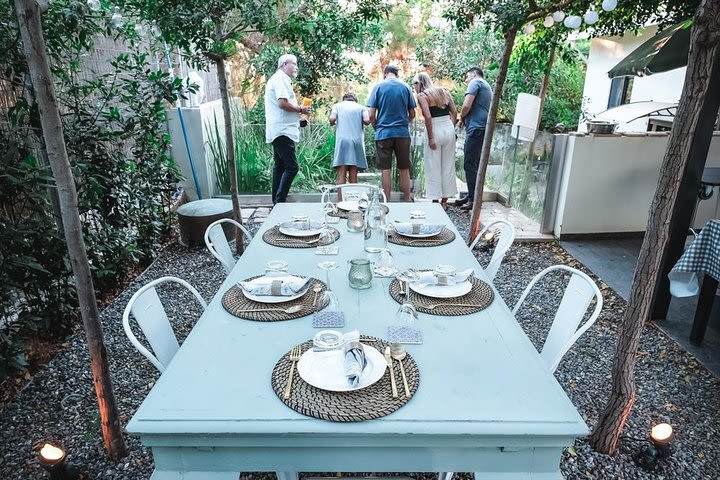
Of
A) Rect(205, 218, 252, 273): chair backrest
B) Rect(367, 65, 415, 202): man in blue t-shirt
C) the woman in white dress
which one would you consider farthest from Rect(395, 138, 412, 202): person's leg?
Rect(205, 218, 252, 273): chair backrest

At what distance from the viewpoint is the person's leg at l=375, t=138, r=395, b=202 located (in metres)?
5.26

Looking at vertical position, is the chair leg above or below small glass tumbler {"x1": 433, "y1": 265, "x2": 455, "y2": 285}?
below

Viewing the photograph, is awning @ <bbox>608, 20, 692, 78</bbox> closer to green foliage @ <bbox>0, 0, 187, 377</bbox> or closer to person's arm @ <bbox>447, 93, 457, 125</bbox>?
person's arm @ <bbox>447, 93, 457, 125</bbox>

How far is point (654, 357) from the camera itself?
9.29 feet

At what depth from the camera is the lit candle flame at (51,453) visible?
1.83 m

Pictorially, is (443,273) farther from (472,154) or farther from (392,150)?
(472,154)

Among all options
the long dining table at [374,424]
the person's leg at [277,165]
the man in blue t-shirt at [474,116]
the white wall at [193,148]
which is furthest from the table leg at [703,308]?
the white wall at [193,148]

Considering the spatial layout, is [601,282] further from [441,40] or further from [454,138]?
[441,40]

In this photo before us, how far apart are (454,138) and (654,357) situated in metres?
3.23

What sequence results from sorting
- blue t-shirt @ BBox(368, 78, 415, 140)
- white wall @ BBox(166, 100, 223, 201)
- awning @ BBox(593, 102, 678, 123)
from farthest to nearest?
awning @ BBox(593, 102, 678, 123) < white wall @ BBox(166, 100, 223, 201) < blue t-shirt @ BBox(368, 78, 415, 140)

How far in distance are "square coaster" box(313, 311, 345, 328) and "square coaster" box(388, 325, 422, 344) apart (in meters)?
0.18

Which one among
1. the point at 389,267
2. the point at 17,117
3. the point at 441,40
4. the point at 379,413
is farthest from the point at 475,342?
the point at 441,40

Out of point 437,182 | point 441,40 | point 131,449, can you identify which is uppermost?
point 441,40

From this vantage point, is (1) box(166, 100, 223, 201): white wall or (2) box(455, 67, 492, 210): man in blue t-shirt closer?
(2) box(455, 67, 492, 210): man in blue t-shirt
